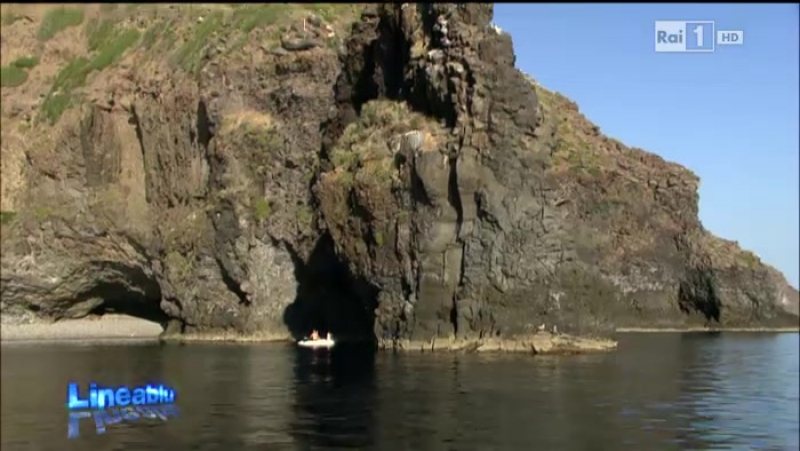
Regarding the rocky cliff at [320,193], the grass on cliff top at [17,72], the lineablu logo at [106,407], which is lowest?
the lineablu logo at [106,407]

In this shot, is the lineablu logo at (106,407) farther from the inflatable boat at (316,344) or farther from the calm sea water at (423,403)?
the inflatable boat at (316,344)

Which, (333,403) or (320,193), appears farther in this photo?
(320,193)

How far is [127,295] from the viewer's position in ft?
315

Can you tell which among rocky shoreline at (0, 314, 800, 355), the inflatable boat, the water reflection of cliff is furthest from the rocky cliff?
the water reflection of cliff

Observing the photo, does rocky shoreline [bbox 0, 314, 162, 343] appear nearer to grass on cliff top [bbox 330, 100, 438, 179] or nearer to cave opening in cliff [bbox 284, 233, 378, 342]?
cave opening in cliff [bbox 284, 233, 378, 342]

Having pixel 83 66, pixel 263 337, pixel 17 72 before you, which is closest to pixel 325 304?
pixel 263 337

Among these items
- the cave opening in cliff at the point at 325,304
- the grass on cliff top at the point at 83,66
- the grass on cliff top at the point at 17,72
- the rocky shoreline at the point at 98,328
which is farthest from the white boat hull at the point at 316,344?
the grass on cliff top at the point at 17,72

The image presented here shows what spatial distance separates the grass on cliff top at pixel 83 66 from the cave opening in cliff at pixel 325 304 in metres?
32.8

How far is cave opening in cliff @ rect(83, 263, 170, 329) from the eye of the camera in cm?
9206

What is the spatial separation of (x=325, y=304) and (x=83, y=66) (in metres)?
41.3

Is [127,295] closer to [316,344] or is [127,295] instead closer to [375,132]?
[316,344]

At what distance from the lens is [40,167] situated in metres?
91.9

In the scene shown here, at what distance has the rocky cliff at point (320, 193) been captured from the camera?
229 ft

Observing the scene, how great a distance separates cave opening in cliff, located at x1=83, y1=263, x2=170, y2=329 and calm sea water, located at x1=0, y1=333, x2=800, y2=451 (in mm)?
34606
